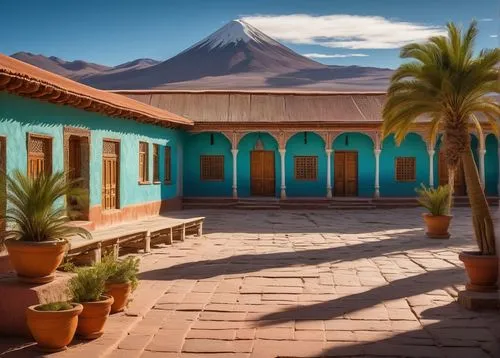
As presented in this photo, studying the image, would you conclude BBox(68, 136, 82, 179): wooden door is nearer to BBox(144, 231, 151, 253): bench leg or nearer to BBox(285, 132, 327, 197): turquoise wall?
BBox(144, 231, 151, 253): bench leg

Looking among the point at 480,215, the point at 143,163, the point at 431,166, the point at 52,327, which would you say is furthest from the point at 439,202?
the point at 52,327

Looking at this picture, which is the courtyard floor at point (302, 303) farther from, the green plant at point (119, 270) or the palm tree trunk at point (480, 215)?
the palm tree trunk at point (480, 215)

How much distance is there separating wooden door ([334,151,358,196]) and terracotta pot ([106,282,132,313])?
59.7 feet

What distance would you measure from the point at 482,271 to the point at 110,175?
10193 mm

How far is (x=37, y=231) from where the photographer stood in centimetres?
669

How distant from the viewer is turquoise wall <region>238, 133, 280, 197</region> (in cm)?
2494

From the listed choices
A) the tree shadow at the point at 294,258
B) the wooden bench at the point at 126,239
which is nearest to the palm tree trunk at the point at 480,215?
the tree shadow at the point at 294,258

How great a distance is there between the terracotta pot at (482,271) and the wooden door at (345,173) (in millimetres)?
17100

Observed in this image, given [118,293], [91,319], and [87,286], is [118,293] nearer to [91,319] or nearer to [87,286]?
[87,286]

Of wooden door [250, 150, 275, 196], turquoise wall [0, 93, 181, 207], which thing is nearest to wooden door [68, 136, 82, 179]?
turquoise wall [0, 93, 181, 207]

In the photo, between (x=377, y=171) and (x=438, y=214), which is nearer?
(x=438, y=214)

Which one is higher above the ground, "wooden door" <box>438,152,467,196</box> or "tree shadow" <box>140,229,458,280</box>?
"wooden door" <box>438,152,467,196</box>

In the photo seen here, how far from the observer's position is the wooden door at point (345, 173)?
25.2 m

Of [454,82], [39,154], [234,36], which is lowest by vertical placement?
[39,154]
